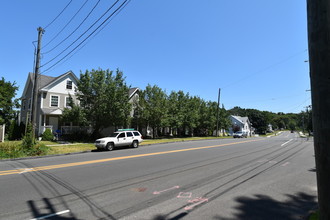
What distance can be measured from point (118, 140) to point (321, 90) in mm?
17024

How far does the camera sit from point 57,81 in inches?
1077

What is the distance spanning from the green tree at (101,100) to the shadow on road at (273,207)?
20.1 m

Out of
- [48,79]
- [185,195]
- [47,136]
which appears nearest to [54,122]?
[47,136]

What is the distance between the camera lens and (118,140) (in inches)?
703

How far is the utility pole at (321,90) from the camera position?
1971 mm

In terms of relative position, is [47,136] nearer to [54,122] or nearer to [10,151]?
[54,122]


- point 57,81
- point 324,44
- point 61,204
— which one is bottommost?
point 61,204

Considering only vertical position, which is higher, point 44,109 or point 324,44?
point 44,109

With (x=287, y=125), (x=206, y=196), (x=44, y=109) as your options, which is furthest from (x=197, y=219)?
(x=287, y=125)

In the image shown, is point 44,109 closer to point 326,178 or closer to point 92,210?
point 92,210

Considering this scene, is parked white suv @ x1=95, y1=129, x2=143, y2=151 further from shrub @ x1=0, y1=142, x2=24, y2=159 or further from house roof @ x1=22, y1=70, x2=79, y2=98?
house roof @ x1=22, y1=70, x2=79, y2=98

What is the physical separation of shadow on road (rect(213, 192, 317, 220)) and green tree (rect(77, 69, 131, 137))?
2008 cm

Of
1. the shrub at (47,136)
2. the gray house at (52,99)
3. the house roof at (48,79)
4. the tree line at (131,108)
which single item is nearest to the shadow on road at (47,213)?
the tree line at (131,108)

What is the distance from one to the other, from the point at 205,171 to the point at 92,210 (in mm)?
5079
